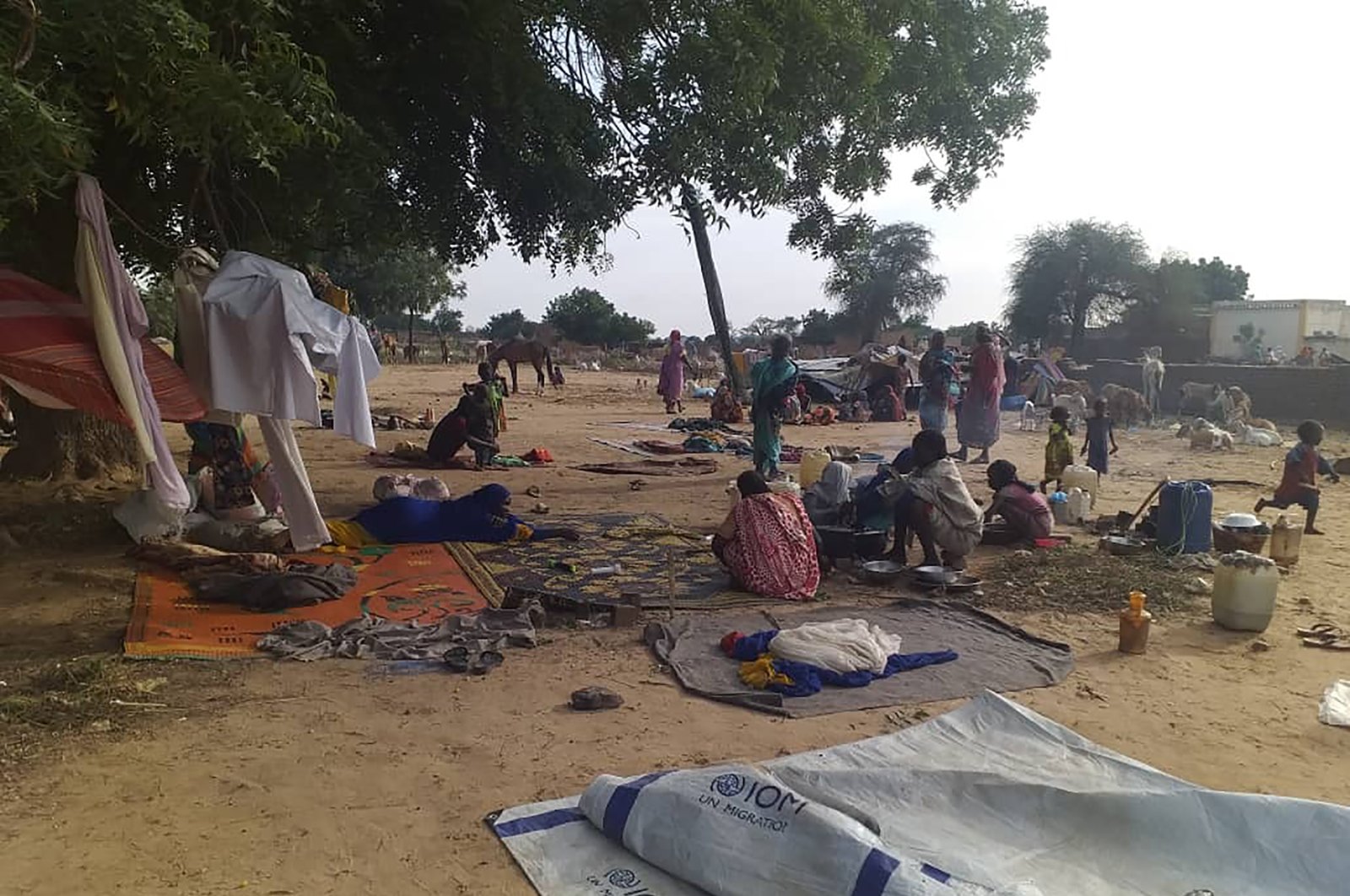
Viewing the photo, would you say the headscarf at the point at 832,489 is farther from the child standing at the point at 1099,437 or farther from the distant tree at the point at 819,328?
the distant tree at the point at 819,328

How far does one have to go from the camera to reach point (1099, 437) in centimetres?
1000

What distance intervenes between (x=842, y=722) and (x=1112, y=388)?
1489 cm

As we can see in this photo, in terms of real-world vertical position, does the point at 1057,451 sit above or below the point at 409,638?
above

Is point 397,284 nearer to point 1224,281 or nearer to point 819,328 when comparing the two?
point 819,328

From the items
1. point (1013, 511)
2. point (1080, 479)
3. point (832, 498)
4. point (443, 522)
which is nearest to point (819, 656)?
point (832, 498)

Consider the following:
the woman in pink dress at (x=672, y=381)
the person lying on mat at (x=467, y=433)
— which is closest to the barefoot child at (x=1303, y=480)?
the person lying on mat at (x=467, y=433)

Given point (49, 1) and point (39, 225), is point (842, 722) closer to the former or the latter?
point (49, 1)

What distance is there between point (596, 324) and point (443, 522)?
1525 inches

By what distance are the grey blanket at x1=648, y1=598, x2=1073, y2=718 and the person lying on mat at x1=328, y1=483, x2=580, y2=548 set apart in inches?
95.1

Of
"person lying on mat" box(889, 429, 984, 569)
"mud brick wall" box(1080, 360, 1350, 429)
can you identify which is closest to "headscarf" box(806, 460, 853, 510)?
"person lying on mat" box(889, 429, 984, 569)

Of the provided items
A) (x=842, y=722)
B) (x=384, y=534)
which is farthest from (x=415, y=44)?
(x=842, y=722)

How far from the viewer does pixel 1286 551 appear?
6.83m

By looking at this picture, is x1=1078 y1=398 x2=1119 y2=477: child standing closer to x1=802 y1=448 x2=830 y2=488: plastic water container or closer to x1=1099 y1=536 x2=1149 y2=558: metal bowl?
x1=802 y1=448 x2=830 y2=488: plastic water container

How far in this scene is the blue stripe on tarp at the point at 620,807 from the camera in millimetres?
2869
